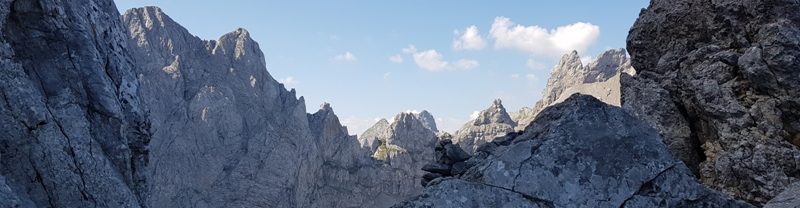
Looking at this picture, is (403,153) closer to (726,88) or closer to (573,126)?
(726,88)

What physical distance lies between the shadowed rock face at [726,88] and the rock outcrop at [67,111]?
16.5m

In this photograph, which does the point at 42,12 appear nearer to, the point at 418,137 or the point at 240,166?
the point at 240,166

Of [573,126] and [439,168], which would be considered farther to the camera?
[439,168]

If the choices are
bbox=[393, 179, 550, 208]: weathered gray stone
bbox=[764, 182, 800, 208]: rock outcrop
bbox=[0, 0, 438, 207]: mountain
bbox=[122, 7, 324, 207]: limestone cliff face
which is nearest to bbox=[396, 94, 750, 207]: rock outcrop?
bbox=[393, 179, 550, 208]: weathered gray stone

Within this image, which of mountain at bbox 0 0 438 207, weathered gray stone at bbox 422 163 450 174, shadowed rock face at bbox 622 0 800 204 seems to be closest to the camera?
weathered gray stone at bbox 422 163 450 174

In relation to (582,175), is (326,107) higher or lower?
higher

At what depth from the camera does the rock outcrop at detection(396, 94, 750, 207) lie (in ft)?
23.5

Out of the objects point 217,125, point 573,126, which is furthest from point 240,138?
point 573,126

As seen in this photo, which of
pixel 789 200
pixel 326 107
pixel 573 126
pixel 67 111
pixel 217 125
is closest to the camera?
pixel 573 126

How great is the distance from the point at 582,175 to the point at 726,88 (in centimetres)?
1363

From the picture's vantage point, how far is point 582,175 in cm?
736

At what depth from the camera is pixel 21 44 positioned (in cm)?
1328

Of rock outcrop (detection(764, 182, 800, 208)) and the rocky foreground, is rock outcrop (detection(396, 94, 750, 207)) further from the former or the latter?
rock outcrop (detection(764, 182, 800, 208))

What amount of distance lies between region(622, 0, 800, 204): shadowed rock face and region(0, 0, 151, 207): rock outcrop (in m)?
16.5
